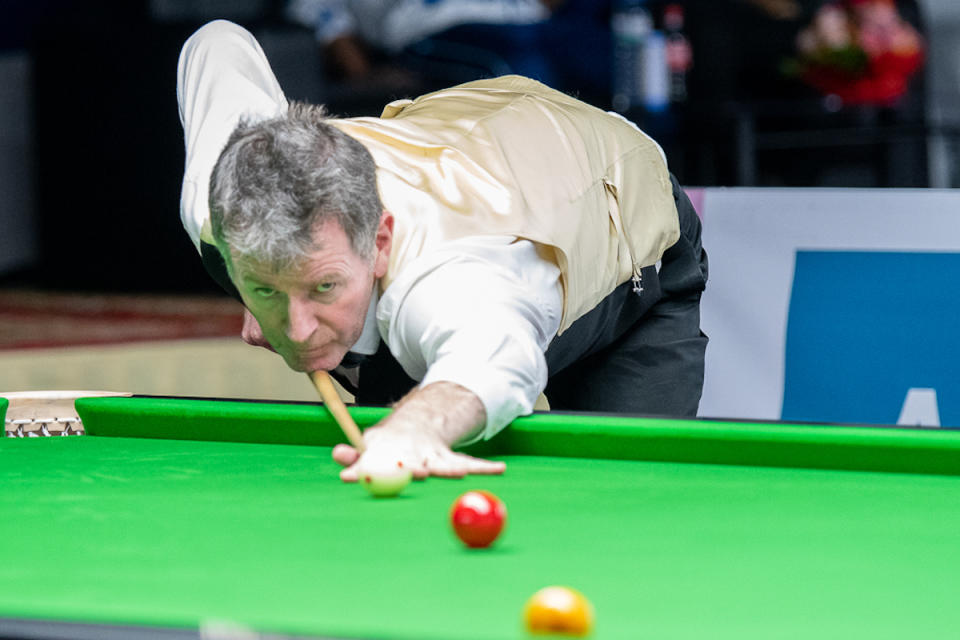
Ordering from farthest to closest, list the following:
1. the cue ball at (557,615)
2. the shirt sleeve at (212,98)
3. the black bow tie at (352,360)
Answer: the shirt sleeve at (212,98), the black bow tie at (352,360), the cue ball at (557,615)

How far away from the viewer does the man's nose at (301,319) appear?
6.95 ft

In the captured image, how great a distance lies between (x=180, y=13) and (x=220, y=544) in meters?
5.29

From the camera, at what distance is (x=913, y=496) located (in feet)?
5.68

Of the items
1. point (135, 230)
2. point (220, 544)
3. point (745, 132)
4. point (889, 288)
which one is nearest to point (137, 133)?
point (135, 230)

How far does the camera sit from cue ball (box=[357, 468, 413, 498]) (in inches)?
67.5

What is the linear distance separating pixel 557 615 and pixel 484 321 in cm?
94

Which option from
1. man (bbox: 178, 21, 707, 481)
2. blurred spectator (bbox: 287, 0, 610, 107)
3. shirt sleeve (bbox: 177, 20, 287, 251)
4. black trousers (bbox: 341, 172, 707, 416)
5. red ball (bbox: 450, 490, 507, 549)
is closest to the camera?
red ball (bbox: 450, 490, 507, 549)

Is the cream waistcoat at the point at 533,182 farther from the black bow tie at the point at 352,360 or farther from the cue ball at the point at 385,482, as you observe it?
the cue ball at the point at 385,482

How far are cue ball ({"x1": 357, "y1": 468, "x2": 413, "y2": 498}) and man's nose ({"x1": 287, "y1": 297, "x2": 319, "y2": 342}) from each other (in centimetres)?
44

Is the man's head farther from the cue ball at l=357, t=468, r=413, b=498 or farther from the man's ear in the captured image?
the cue ball at l=357, t=468, r=413, b=498

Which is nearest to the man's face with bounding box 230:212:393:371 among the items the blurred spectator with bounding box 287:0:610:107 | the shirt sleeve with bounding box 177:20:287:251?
the shirt sleeve with bounding box 177:20:287:251

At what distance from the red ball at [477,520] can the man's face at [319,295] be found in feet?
2.31

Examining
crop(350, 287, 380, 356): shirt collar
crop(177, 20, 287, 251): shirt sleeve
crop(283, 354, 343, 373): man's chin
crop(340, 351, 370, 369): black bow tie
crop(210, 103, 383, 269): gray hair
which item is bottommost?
crop(340, 351, 370, 369): black bow tie

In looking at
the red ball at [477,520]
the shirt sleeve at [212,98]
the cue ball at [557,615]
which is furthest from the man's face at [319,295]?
the cue ball at [557,615]
